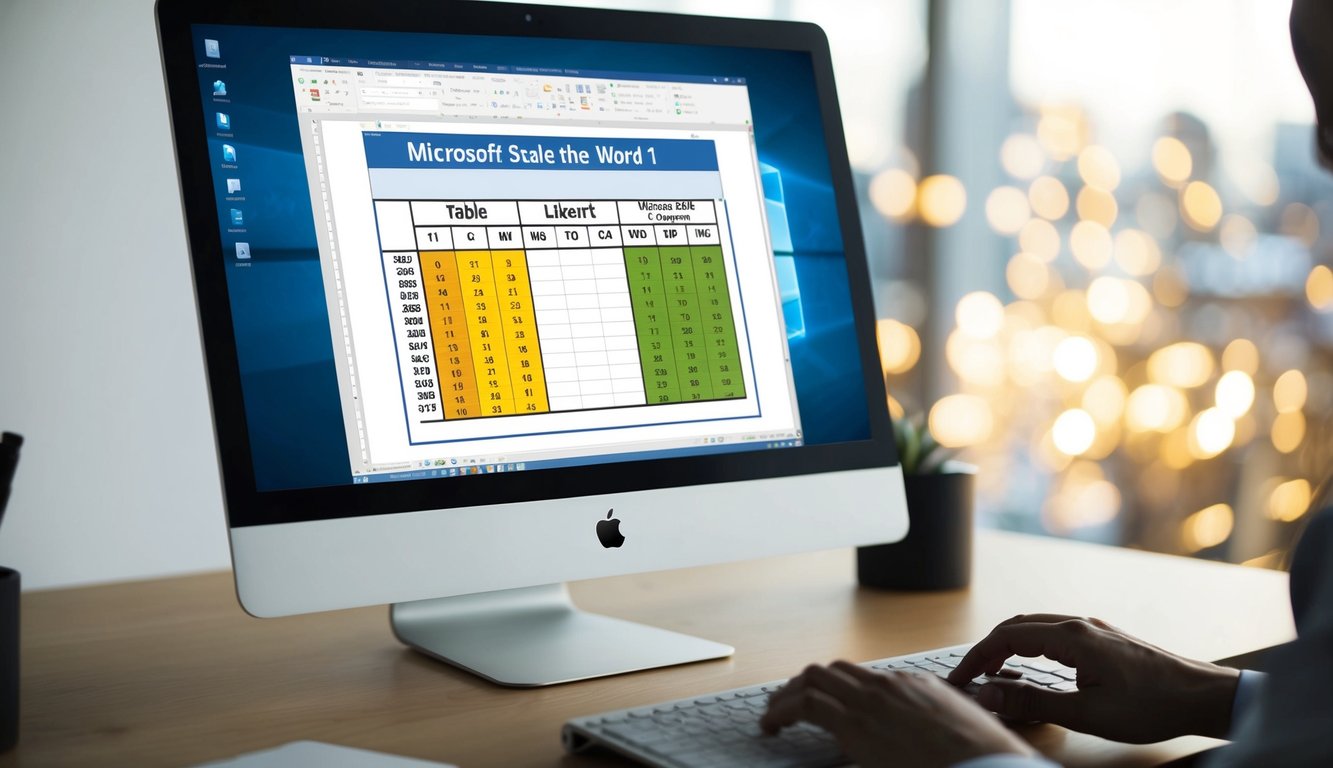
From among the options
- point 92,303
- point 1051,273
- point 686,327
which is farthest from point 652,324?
point 1051,273

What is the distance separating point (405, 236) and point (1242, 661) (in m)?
0.80

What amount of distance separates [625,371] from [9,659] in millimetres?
494

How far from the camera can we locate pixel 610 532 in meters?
0.97

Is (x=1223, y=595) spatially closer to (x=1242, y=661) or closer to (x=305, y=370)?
(x=1242, y=661)

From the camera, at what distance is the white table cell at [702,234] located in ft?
3.38

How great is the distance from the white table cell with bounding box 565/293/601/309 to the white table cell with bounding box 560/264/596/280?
1 centimetres

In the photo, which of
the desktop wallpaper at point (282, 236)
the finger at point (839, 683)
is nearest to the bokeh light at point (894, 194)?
the desktop wallpaper at point (282, 236)

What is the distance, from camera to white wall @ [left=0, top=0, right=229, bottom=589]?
136cm

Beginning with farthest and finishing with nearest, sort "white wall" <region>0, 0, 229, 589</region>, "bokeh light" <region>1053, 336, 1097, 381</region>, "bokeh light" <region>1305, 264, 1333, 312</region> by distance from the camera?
1. "bokeh light" <region>1053, 336, 1097, 381</region>
2. "bokeh light" <region>1305, 264, 1333, 312</region>
3. "white wall" <region>0, 0, 229, 589</region>

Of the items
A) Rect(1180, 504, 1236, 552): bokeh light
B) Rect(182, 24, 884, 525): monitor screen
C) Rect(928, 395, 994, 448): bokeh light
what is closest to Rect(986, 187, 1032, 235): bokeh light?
Rect(928, 395, 994, 448): bokeh light

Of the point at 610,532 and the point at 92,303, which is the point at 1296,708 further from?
the point at 92,303

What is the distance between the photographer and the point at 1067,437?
251cm

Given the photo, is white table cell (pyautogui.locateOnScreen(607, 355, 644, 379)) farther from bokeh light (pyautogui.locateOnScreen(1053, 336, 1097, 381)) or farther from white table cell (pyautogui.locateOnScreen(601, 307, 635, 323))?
bokeh light (pyautogui.locateOnScreen(1053, 336, 1097, 381))

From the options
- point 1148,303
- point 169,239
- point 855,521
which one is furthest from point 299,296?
point 1148,303
